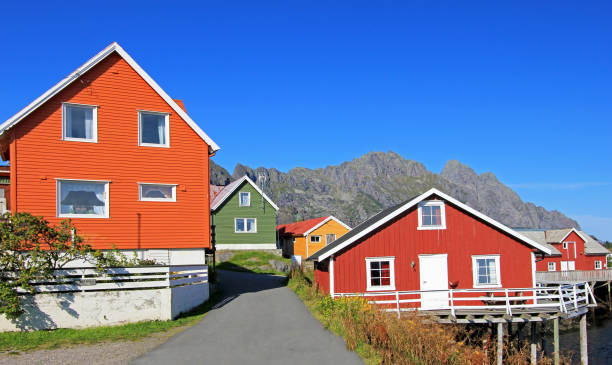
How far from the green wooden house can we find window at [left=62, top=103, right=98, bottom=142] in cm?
2313

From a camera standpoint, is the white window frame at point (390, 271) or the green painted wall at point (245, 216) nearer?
the white window frame at point (390, 271)

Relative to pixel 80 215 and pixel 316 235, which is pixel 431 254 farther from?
pixel 316 235

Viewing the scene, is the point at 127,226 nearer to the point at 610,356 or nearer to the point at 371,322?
the point at 371,322

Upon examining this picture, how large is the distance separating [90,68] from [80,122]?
7.92ft

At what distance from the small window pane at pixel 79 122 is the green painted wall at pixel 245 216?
2334 cm

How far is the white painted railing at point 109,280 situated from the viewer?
1548 centimetres

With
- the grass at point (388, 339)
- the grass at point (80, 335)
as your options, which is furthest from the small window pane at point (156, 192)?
the grass at point (388, 339)

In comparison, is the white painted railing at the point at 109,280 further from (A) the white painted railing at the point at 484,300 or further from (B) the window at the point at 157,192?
(A) the white painted railing at the point at 484,300

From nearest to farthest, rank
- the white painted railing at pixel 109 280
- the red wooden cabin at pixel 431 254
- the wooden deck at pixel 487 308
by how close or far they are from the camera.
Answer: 1. the white painted railing at pixel 109 280
2. the wooden deck at pixel 487 308
3. the red wooden cabin at pixel 431 254

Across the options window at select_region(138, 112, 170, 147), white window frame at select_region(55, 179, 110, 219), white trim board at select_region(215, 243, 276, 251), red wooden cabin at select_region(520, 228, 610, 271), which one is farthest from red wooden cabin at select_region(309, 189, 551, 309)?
red wooden cabin at select_region(520, 228, 610, 271)

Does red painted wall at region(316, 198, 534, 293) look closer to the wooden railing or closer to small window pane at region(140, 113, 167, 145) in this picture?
small window pane at region(140, 113, 167, 145)

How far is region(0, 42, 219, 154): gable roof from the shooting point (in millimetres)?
19922

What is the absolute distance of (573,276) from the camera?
46031 millimetres

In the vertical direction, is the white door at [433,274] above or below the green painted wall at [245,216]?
below
